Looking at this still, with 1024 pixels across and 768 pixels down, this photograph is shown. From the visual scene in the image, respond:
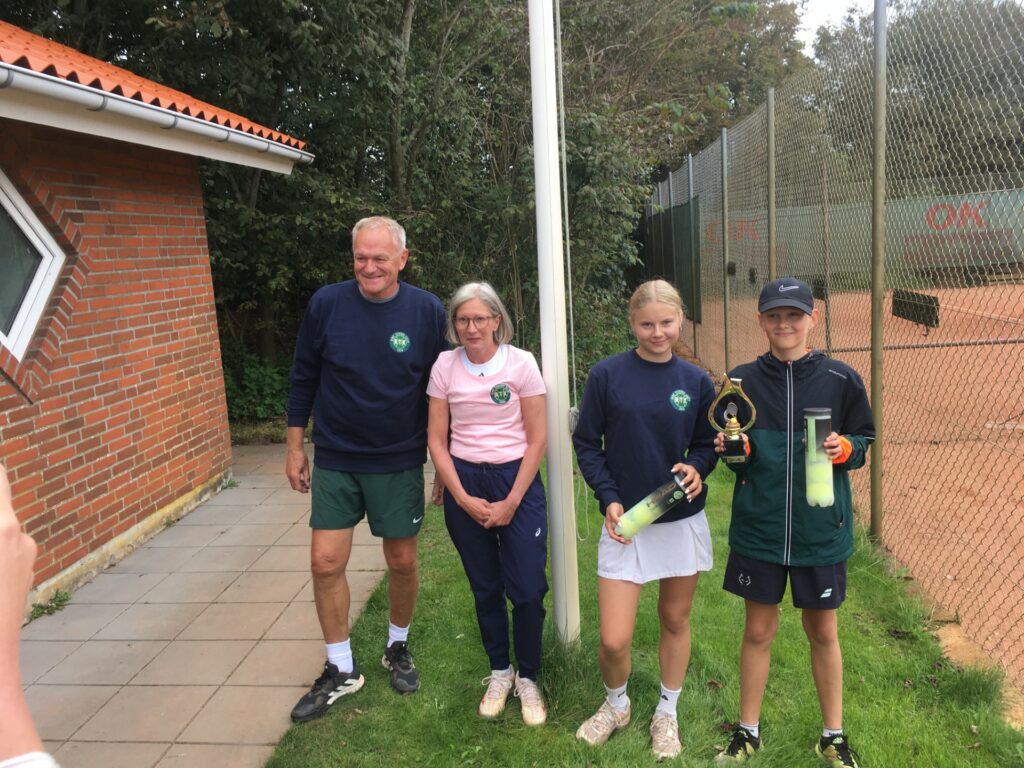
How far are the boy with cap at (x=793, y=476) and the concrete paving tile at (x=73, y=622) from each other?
10.8ft

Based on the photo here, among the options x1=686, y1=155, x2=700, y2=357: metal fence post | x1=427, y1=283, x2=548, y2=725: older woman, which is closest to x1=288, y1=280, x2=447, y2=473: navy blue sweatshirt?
x1=427, y1=283, x2=548, y2=725: older woman

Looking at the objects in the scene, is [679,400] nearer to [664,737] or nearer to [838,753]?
[664,737]

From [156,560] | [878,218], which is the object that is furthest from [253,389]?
[878,218]

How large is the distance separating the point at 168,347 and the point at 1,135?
1866 millimetres

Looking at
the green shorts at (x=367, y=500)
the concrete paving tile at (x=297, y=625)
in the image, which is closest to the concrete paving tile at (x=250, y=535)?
the concrete paving tile at (x=297, y=625)

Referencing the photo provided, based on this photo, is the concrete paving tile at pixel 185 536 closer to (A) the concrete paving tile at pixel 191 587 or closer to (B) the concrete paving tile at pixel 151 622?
(A) the concrete paving tile at pixel 191 587

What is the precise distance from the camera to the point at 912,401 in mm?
7363

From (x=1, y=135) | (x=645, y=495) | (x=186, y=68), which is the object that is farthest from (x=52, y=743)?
(x=186, y=68)

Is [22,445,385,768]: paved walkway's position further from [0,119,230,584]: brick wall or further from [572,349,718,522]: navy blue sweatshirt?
[572,349,718,522]: navy blue sweatshirt

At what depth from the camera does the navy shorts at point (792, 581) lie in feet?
7.76

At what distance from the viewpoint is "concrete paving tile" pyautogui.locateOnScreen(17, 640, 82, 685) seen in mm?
3434

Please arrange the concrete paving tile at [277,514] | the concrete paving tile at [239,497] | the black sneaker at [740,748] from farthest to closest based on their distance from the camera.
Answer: the concrete paving tile at [239,497], the concrete paving tile at [277,514], the black sneaker at [740,748]

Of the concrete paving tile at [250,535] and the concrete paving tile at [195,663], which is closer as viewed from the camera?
the concrete paving tile at [195,663]

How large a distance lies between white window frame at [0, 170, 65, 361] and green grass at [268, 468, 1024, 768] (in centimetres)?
247
